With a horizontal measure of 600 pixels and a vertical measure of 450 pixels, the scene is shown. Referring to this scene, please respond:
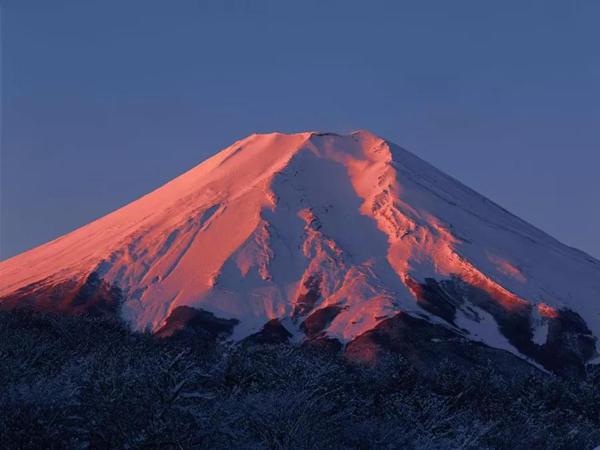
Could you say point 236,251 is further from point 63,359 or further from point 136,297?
point 63,359

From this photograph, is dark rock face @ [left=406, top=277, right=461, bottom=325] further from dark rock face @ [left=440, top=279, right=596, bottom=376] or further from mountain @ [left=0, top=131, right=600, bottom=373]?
dark rock face @ [left=440, top=279, right=596, bottom=376]

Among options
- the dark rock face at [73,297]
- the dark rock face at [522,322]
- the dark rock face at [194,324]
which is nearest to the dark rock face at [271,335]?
the dark rock face at [194,324]

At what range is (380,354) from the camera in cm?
10869

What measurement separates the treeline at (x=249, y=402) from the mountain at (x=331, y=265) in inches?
1717

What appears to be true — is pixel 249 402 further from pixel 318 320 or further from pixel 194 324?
pixel 318 320

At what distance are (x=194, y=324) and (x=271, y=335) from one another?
9.23m

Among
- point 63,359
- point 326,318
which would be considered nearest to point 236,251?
point 326,318

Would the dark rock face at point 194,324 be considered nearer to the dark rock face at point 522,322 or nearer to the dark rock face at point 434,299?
the dark rock face at point 522,322

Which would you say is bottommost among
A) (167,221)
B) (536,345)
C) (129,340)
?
(536,345)

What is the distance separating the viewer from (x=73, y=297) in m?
130

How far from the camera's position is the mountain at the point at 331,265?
406 feet

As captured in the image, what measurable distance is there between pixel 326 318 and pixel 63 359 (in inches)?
3011

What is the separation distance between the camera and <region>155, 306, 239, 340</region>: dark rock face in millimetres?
118750

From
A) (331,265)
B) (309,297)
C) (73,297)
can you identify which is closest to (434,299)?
(309,297)
